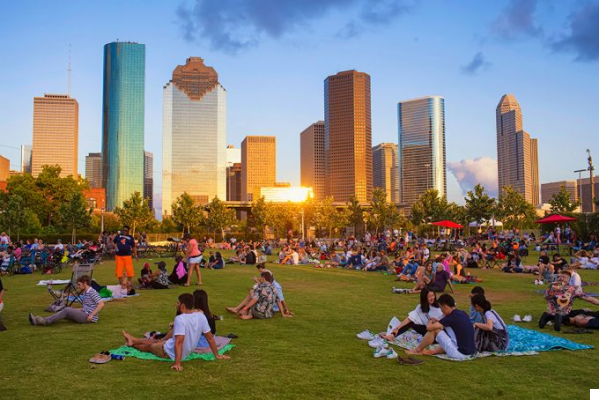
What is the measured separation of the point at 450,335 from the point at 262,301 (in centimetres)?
432

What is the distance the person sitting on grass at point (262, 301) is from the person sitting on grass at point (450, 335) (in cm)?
367

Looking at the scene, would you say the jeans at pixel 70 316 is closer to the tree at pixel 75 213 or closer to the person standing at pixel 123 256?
the person standing at pixel 123 256

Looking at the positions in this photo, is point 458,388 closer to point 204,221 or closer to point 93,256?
point 93,256

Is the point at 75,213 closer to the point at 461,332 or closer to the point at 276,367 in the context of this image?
the point at 276,367

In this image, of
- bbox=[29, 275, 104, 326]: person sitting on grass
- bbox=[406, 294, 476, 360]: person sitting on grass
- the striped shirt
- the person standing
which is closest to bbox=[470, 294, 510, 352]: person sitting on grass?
bbox=[406, 294, 476, 360]: person sitting on grass

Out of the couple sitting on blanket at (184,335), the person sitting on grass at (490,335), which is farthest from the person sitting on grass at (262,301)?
the person sitting on grass at (490,335)

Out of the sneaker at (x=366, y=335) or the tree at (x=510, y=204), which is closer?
the sneaker at (x=366, y=335)

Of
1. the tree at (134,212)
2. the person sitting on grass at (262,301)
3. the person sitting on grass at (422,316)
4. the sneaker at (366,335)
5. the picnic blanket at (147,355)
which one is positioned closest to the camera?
the picnic blanket at (147,355)

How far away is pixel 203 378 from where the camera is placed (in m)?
6.05

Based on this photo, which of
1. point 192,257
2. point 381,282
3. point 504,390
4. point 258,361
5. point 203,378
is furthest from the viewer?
point 381,282

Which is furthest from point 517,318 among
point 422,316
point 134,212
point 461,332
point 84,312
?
point 134,212

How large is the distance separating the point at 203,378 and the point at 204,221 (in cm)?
6536

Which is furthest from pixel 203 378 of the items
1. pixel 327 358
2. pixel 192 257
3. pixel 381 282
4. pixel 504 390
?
pixel 381 282

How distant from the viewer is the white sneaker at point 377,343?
7.55 metres
